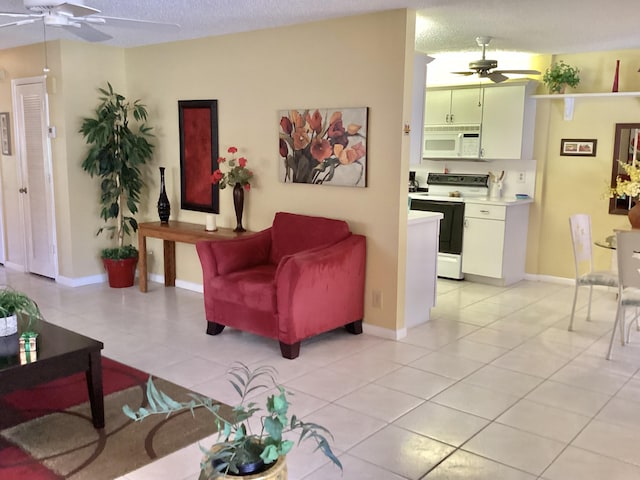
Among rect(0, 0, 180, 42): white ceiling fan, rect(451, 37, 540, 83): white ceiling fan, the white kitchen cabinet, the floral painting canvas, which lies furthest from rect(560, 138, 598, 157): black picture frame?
rect(0, 0, 180, 42): white ceiling fan

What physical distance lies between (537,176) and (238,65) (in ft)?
11.0

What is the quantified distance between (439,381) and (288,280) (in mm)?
1155

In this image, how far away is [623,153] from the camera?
5.70 meters

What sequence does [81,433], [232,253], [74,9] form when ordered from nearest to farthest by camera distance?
[81,433], [74,9], [232,253]

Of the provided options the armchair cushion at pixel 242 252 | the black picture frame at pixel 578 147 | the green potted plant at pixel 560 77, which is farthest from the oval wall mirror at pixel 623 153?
the armchair cushion at pixel 242 252

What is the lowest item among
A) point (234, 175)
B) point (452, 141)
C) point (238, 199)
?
point (238, 199)

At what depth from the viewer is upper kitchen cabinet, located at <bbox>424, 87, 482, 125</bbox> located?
6.36 m

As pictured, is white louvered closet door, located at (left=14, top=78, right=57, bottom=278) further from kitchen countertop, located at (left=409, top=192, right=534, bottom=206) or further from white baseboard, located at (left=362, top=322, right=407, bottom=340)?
kitchen countertop, located at (left=409, top=192, right=534, bottom=206)

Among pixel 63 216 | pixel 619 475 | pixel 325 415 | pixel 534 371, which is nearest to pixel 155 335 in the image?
pixel 325 415

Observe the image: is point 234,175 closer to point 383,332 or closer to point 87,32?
point 87,32

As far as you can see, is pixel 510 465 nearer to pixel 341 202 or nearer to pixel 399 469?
pixel 399 469

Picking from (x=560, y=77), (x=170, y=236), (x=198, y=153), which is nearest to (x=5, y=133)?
(x=198, y=153)

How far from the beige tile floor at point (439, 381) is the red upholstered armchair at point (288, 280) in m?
0.18

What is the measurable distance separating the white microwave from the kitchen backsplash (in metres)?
0.25
